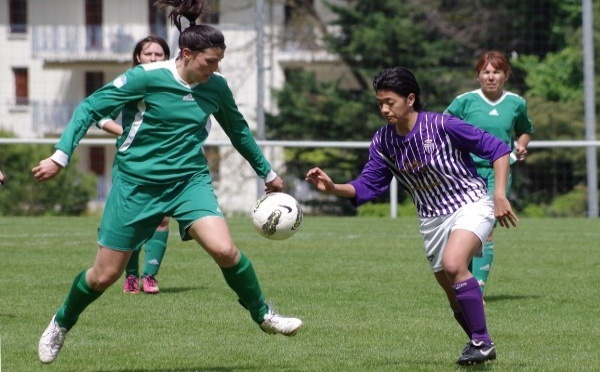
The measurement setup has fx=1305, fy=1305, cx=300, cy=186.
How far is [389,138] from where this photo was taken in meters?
7.02

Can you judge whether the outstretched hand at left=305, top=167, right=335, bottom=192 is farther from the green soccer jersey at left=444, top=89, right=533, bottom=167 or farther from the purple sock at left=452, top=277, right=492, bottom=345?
the green soccer jersey at left=444, top=89, right=533, bottom=167

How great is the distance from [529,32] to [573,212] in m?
7.17

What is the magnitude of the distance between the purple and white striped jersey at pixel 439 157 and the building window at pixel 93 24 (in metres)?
33.3

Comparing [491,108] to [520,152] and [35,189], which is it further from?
[35,189]

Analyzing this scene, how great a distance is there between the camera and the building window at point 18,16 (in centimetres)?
3806

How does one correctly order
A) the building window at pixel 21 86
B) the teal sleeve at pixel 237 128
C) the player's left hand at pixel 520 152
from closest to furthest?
the teal sleeve at pixel 237 128, the player's left hand at pixel 520 152, the building window at pixel 21 86

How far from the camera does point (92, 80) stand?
4031 centimetres

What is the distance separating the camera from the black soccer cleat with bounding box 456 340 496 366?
6.66 meters

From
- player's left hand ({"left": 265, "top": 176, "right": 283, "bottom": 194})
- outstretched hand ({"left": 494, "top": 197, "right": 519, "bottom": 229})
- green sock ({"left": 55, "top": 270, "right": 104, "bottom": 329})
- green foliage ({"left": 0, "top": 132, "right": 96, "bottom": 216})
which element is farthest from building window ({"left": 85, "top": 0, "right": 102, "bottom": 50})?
outstretched hand ({"left": 494, "top": 197, "right": 519, "bottom": 229})

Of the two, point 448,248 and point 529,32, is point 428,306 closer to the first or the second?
point 448,248

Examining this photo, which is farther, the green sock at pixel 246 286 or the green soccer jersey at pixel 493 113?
the green soccer jersey at pixel 493 113

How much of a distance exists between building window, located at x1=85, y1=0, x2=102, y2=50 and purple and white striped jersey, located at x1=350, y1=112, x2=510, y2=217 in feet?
109

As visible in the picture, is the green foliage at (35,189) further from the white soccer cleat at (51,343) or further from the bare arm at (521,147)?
the white soccer cleat at (51,343)

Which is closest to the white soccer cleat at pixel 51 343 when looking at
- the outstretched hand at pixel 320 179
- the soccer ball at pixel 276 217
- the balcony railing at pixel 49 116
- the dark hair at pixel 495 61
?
the soccer ball at pixel 276 217
